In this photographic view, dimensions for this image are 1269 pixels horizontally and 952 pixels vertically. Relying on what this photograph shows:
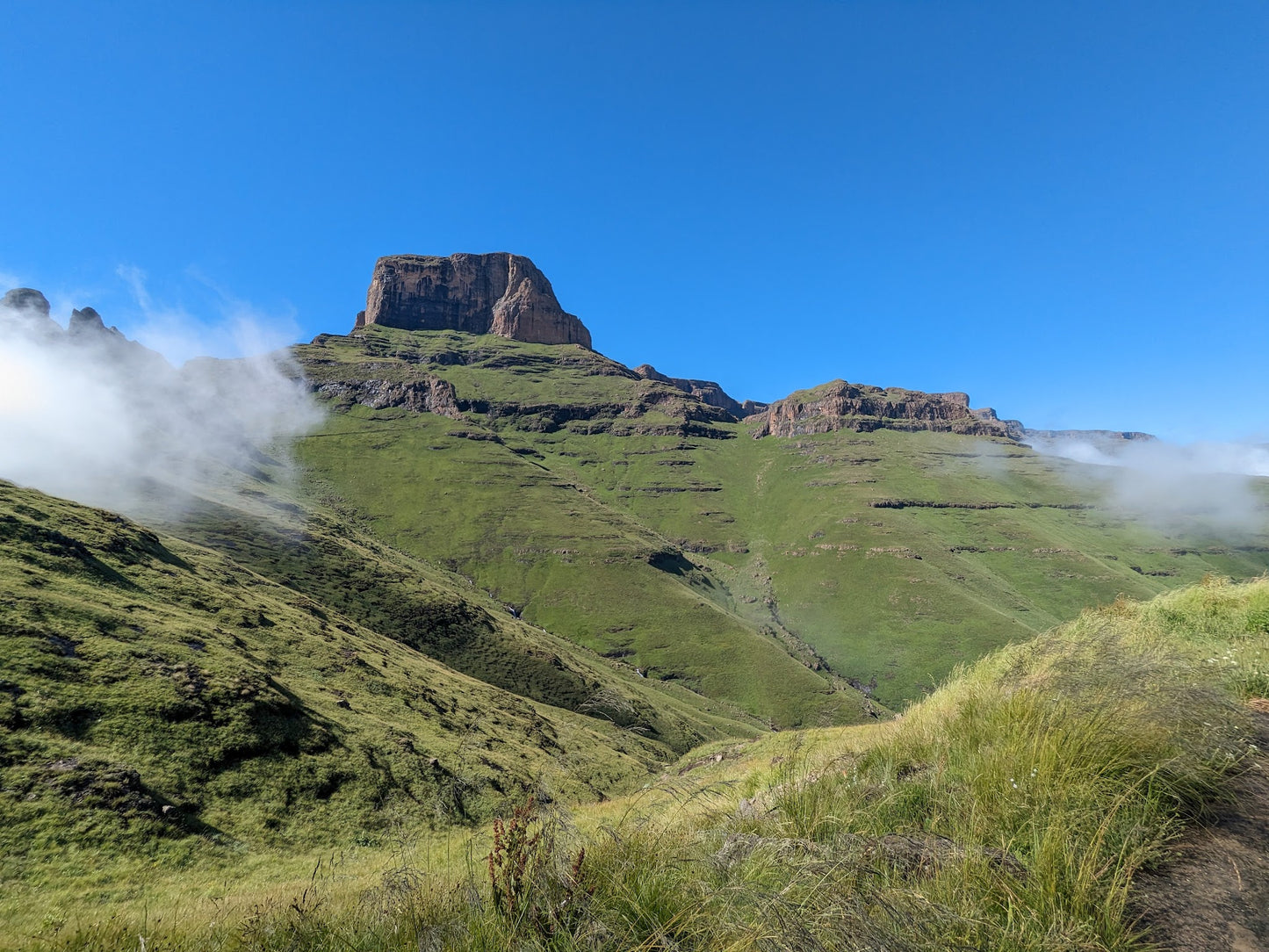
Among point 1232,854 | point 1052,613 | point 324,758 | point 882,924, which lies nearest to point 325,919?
point 882,924

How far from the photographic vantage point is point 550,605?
13088 cm

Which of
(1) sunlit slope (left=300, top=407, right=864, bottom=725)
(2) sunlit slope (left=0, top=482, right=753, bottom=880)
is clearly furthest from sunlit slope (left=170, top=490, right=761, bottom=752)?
(1) sunlit slope (left=300, top=407, right=864, bottom=725)

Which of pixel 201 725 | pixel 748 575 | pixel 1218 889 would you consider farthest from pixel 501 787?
pixel 748 575

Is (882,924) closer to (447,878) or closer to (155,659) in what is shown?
Result: (447,878)

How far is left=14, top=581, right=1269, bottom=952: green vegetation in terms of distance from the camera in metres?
3.11

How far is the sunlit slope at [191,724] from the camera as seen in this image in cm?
1238

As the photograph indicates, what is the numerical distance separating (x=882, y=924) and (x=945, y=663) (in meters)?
145

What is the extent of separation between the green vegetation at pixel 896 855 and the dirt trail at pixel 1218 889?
0.15 metres

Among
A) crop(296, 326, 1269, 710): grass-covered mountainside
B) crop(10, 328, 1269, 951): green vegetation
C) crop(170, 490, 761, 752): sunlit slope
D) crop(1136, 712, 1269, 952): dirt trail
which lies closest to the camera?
crop(1136, 712, 1269, 952): dirt trail

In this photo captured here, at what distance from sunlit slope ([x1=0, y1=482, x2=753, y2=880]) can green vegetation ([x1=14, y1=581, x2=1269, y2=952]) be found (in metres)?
0.92

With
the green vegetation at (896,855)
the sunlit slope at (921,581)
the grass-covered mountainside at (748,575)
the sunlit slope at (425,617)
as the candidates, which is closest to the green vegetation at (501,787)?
the green vegetation at (896,855)

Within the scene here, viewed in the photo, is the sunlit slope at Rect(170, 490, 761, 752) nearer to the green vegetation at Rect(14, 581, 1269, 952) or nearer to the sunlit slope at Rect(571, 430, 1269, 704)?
the green vegetation at Rect(14, 581, 1269, 952)

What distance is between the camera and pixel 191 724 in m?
16.0

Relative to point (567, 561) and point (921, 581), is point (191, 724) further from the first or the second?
point (921, 581)
